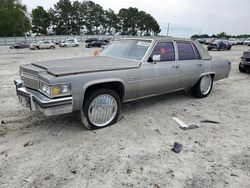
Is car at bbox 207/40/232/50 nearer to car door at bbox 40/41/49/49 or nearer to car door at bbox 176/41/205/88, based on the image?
car door at bbox 40/41/49/49

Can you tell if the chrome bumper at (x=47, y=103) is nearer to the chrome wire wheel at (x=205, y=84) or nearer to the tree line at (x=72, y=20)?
the chrome wire wheel at (x=205, y=84)

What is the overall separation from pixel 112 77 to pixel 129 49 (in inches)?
50.1

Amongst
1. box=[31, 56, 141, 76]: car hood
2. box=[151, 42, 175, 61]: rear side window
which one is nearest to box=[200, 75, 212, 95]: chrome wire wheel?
box=[151, 42, 175, 61]: rear side window

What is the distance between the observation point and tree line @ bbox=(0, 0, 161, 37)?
7081 centimetres

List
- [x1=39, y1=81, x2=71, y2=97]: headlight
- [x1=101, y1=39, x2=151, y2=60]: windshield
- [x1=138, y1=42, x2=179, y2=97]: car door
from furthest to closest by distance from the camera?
[x1=101, y1=39, x2=151, y2=60]: windshield → [x1=138, y1=42, x2=179, y2=97]: car door → [x1=39, y1=81, x2=71, y2=97]: headlight

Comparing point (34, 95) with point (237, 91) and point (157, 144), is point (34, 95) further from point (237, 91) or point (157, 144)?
point (237, 91)

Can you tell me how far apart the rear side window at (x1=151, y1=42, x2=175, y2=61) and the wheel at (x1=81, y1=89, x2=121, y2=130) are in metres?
1.39

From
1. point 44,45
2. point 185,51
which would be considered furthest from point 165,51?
point 44,45

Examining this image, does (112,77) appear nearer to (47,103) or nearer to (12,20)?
(47,103)

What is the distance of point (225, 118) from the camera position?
4953 millimetres

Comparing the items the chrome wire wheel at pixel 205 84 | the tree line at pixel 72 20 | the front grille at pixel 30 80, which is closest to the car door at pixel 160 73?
the chrome wire wheel at pixel 205 84

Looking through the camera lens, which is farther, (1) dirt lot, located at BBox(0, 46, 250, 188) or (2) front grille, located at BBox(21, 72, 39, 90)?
(2) front grille, located at BBox(21, 72, 39, 90)

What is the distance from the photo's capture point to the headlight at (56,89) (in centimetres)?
346

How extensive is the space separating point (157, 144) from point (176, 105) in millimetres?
2173
